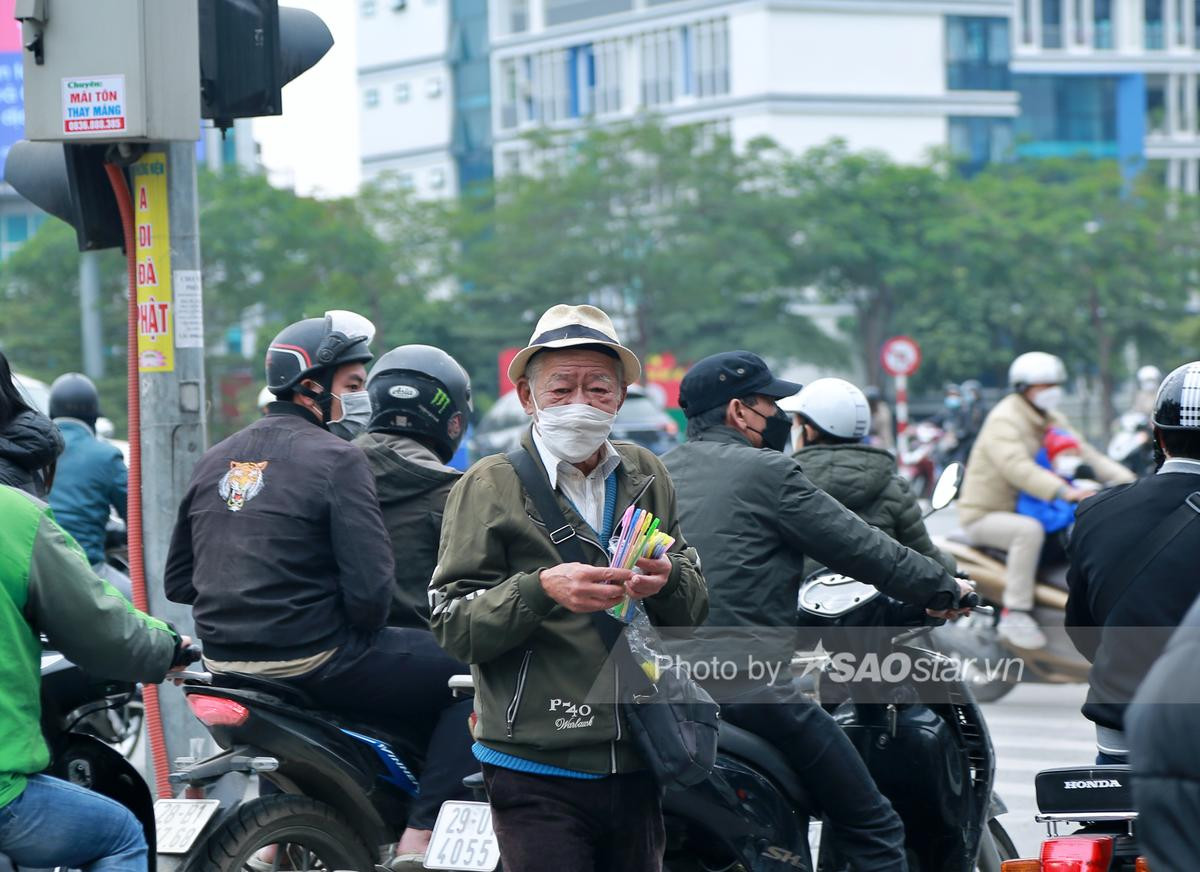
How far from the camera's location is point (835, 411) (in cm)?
594

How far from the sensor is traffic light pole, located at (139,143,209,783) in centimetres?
602

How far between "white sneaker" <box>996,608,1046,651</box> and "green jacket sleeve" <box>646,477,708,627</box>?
6.44 metres

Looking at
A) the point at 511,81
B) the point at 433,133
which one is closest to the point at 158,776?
the point at 511,81

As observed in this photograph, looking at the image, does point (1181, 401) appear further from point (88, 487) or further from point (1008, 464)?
point (1008, 464)

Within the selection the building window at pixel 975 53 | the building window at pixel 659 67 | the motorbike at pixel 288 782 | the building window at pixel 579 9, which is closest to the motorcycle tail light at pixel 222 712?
the motorbike at pixel 288 782

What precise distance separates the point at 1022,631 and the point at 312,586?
5.85m

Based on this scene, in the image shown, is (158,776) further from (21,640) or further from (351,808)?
(21,640)

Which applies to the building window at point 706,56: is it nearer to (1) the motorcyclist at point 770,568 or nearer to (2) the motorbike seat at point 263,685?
(1) the motorcyclist at point 770,568

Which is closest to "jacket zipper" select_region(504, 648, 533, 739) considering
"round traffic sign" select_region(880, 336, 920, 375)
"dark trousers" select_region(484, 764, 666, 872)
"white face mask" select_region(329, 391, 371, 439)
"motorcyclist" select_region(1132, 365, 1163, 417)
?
"dark trousers" select_region(484, 764, 666, 872)

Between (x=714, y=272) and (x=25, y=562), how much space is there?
42.5 metres

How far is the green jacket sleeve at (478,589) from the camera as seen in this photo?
338 cm

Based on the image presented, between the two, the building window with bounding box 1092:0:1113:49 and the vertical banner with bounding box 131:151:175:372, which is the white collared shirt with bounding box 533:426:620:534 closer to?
the vertical banner with bounding box 131:151:175:372

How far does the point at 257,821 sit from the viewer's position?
14.6 feet

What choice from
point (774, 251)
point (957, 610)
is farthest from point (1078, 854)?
point (774, 251)
